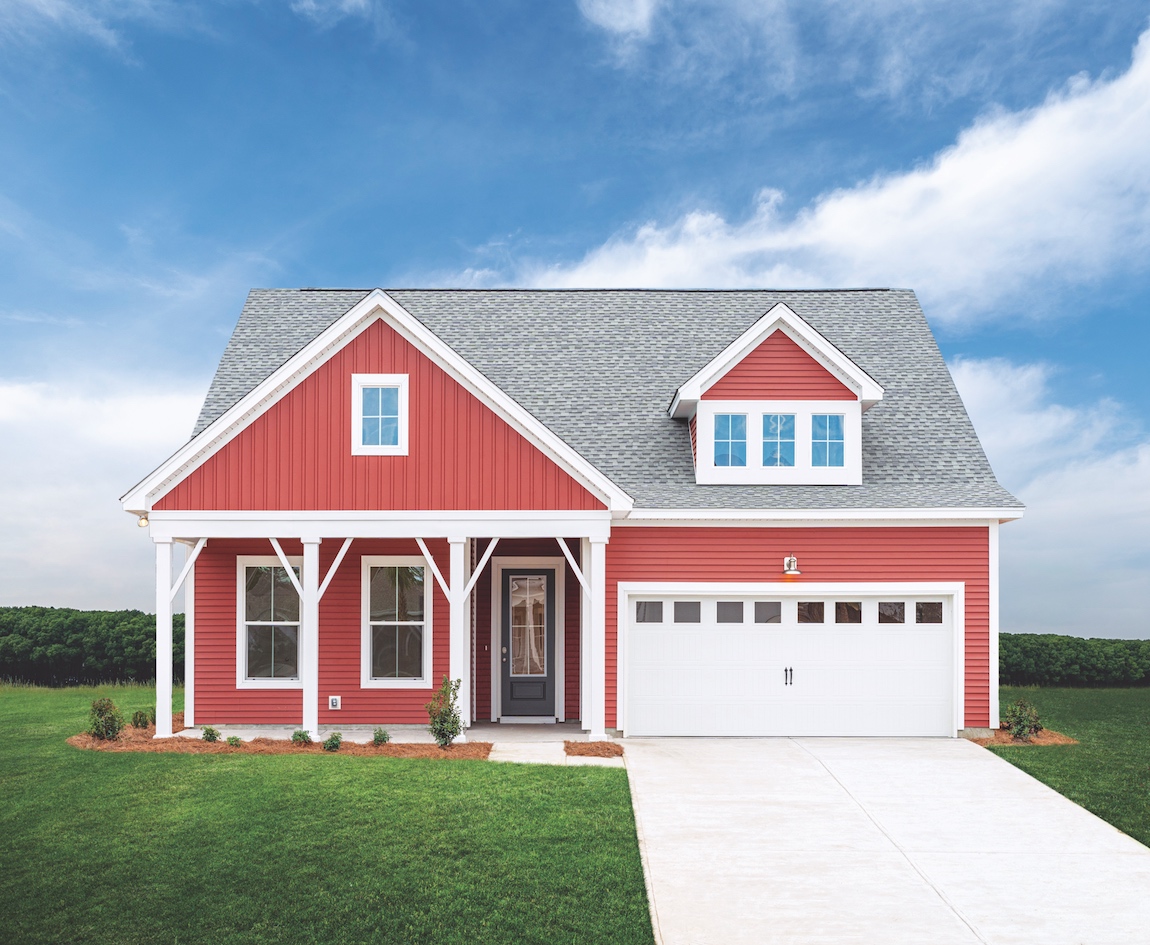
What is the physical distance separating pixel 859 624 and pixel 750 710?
2320 millimetres

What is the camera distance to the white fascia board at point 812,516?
579 inches

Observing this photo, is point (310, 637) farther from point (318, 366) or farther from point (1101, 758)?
point (1101, 758)

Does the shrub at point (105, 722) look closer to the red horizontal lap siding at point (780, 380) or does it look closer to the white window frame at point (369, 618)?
the white window frame at point (369, 618)

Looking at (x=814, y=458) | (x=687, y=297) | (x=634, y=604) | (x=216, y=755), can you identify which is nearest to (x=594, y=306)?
(x=687, y=297)

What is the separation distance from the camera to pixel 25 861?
863 centimetres

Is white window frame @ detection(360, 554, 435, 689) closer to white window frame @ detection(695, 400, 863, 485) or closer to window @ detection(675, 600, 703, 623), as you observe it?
window @ detection(675, 600, 703, 623)

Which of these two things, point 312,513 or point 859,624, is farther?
point 859,624

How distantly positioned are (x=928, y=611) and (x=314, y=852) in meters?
10.7

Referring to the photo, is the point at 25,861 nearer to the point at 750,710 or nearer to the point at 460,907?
the point at 460,907

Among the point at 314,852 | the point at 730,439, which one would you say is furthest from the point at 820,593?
the point at 314,852

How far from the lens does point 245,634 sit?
15320 mm

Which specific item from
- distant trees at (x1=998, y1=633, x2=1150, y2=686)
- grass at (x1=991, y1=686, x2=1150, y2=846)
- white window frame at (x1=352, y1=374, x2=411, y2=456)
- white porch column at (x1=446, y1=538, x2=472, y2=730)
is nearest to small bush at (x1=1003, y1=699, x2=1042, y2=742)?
grass at (x1=991, y1=686, x2=1150, y2=846)

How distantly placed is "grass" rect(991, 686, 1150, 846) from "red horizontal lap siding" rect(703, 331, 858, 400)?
6447 millimetres

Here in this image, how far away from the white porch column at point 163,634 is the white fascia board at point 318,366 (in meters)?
0.77
